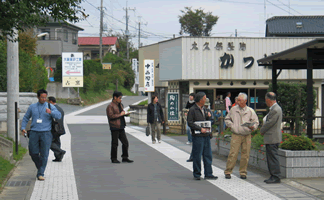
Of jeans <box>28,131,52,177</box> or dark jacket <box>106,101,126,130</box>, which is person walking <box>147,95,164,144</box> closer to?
dark jacket <box>106,101,126,130</box>

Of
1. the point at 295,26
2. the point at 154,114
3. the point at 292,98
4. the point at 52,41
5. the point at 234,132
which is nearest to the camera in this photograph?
the point at 234,132

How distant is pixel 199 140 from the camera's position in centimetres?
918

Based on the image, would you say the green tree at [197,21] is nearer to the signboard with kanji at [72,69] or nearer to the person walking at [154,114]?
the signboard with kanji at [72,69]

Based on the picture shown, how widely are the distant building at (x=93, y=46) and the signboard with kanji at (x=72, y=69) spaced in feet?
125

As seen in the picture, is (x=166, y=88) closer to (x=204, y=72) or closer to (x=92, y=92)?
(x=204, y=72)

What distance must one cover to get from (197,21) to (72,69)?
91.2ft

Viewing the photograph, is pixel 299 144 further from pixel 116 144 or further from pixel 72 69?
pixel 72 69

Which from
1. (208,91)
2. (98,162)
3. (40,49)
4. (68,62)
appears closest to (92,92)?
(40,49)

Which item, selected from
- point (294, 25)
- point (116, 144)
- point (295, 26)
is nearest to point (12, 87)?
point (116, 144)

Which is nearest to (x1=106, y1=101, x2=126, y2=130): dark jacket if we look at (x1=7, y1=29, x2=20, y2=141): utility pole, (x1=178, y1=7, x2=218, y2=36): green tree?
(x1=7, y1=29, x2=20, y2=141): utility pole

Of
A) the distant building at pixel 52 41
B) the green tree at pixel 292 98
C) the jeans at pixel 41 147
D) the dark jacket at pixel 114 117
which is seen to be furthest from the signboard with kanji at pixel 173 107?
the distant building at pixel 52 41

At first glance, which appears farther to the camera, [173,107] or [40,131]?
[173,107]

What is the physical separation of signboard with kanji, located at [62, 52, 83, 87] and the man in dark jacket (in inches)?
1394

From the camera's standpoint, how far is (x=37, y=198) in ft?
24.7
